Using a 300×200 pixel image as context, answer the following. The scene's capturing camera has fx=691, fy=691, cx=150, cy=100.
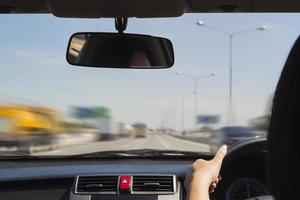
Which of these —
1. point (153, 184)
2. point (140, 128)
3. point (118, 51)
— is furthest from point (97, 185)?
point (140, 128)

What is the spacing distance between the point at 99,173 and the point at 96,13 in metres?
2.44

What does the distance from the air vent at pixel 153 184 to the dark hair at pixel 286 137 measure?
4606 millimetres

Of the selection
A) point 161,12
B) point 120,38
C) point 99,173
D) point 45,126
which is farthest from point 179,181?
point 45,126

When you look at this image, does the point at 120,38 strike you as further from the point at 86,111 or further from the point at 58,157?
the point at 86,111

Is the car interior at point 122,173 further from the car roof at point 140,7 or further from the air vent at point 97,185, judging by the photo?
the car roof at point 140,7

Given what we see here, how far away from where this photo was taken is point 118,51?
4.82 metres

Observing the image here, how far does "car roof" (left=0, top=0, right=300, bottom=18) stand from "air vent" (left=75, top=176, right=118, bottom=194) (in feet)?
6.49

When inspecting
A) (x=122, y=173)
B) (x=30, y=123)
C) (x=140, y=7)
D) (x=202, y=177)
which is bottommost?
(x=30, y=123)

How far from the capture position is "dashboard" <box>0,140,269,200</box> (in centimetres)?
625

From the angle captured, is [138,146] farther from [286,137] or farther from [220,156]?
[286,137]

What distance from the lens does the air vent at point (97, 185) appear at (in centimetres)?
626

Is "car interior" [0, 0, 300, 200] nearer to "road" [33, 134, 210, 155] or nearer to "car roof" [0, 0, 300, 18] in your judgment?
"car roof" [0, 0, 300, 18]

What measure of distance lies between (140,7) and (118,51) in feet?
2.08

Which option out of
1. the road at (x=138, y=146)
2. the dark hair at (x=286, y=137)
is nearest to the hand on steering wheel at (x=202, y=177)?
the dark hair at (x=286, y=137)
